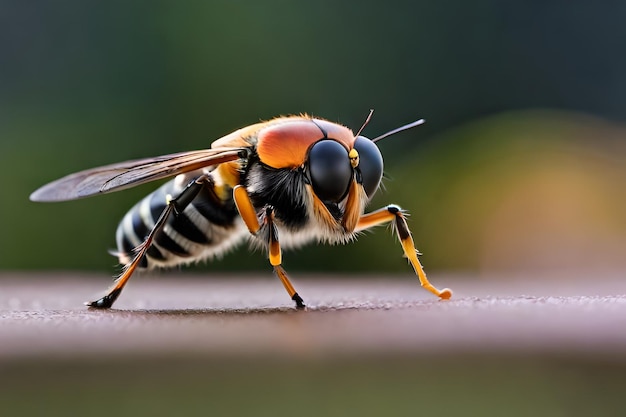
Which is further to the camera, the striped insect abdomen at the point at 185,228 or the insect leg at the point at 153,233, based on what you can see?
the striped insect abdomen at the point at 185,228

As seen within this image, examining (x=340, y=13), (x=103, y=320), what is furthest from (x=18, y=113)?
(x=103, y=320)

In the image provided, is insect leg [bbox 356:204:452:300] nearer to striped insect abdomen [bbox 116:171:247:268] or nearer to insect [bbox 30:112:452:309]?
insect [bbox 30:112:452:309]

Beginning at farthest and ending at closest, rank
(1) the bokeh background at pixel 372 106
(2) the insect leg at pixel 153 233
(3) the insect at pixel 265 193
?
(1) the bokeh background at pixel 372 106 → (3) the insect at pixel 265 193 → (2) the insect leg at pixel 153 233

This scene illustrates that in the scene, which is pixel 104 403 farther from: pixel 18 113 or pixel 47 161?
pixel 18 113

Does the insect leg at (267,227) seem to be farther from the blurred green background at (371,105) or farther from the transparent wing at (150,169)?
the blurred green background at (371,105)

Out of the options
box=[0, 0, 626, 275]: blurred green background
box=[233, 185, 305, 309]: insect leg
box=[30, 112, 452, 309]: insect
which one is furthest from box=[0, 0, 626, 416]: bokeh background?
box=[233, 185, 305, 309]: insect leg

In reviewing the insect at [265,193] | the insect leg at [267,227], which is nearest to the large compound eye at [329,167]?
the insect at [265,193]

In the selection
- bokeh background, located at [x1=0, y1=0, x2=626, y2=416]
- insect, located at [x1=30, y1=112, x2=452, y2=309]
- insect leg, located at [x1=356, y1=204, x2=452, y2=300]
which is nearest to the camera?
insect, located at [x1=30, y1=112, x2=452, y2=309]

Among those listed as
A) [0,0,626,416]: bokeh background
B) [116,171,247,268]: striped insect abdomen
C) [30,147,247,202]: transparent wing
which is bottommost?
[0,0,626,416]: bokeh background
